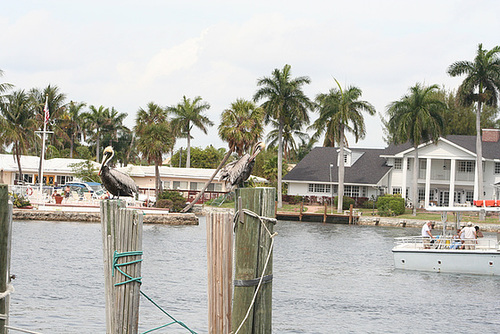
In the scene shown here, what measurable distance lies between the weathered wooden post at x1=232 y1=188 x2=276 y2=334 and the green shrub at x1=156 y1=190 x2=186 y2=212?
4653 centimetres

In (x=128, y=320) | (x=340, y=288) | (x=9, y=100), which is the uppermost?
(x=9, y=100)

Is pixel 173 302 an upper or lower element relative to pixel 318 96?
lower

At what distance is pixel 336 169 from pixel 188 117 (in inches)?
882

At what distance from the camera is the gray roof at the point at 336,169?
232 feet

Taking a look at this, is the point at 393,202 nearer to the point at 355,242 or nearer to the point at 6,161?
the point at 355,242

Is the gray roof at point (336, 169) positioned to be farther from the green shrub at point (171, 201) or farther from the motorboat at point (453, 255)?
the motorboat at point (453, 255)

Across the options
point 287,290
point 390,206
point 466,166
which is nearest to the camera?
point 287,290

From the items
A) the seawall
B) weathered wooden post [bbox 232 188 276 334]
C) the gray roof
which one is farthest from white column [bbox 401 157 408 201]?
weathered wooden post [bbox 232 188 276 334]

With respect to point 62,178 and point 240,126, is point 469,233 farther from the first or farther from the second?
point 62,178

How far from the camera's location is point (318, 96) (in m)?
77.3

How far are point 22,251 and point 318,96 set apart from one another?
171ft

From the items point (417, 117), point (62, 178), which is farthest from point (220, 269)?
point (62, 178)

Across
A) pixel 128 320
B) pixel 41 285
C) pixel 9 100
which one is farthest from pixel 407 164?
pixel 128 320

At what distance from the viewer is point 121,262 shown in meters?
7.10
